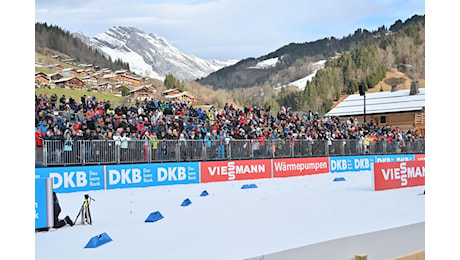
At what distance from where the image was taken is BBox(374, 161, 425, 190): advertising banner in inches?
551

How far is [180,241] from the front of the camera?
23.1ft

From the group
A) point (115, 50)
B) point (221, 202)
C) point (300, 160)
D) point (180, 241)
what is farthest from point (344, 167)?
point (115, 50)

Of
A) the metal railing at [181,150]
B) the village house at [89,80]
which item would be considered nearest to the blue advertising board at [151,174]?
the metal railing at [181,150]

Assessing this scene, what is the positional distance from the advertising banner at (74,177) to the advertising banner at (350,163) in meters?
12.5

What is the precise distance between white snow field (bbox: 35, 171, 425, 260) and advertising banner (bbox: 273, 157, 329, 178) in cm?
716

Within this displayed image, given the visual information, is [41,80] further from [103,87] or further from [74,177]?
[74,177]

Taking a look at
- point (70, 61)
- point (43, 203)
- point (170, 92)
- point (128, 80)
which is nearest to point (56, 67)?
point (70, 61)

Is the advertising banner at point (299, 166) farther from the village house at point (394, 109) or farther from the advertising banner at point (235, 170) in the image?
the village house at point (394, 109)

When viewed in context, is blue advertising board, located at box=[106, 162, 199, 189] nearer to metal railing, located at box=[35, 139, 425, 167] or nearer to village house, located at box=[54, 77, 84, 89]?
metal railing, located at box=[35, 139, 425, 167]

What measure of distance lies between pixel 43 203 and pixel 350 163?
1930cm

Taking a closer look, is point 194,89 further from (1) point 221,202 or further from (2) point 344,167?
(1) point 221,202

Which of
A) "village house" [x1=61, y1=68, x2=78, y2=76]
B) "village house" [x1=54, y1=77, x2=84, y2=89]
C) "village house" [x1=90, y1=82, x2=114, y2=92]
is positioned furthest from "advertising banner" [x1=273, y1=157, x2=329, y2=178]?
"village house" [x1=61, y1=68, x2=78, y2=76]

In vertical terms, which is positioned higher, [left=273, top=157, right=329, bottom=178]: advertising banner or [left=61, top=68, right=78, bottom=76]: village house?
[left=61, top=68, right=78, bottom=76]: village house

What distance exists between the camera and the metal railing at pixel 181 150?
15477mm
